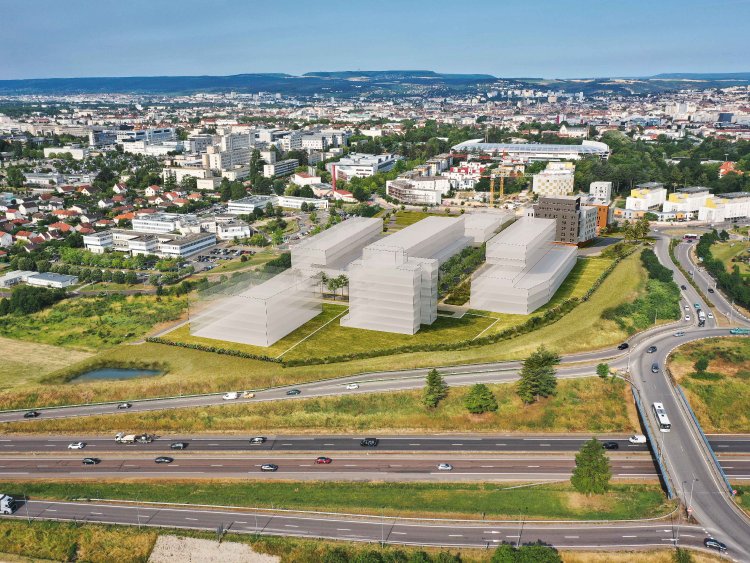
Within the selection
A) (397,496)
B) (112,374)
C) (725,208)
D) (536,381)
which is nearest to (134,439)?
(112,374)

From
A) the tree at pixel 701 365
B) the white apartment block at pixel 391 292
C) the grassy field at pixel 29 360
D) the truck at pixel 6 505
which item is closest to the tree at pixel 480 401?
the white apartment block at pixel 391 292

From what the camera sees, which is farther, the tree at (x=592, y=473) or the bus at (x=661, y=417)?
the bus at (x=661, y=417)

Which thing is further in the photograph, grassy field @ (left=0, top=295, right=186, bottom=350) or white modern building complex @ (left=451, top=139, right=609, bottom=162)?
white modern building complex @ (left=451, top=139, right=609, bottom=162)

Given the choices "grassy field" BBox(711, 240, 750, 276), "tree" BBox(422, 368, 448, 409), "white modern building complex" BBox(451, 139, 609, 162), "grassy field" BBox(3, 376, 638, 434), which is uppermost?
"white modern building complex" BBox(451, 139, 609, 162)

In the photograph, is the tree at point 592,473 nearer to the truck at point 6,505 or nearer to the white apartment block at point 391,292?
the white apartment block at point 391,292

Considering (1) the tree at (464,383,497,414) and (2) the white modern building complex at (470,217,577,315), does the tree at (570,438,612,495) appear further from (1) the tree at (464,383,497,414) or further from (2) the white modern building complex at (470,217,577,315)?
(2) the white modern building complex at (470,217,577,315)

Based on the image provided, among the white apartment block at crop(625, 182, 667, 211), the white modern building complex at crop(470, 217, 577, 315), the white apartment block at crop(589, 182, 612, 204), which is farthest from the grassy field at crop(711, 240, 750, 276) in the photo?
the white apartment block at crop(589, 182, 612, 204)
